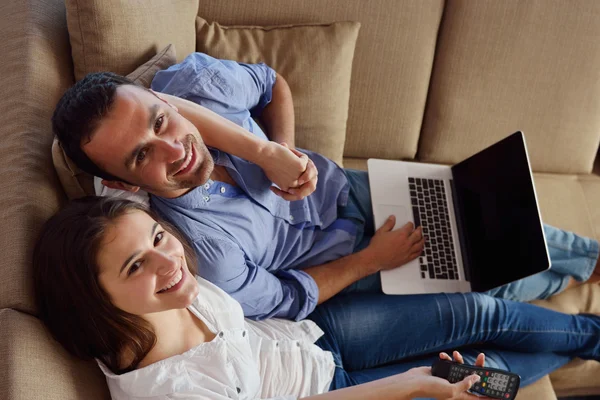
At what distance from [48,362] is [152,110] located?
0.54 metres

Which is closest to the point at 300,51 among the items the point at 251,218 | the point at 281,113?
the point at 281,113

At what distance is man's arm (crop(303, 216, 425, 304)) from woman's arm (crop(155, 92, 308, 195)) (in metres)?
0.31

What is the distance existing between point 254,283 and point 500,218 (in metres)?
0.71

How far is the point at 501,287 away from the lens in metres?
1.61

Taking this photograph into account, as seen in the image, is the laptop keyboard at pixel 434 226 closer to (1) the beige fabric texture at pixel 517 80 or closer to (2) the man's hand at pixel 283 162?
→ (1) the beige fabric texture at pixel 517 80

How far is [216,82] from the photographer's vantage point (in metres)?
1.42

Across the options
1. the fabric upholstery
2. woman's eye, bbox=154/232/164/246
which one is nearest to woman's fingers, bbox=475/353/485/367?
woman's eye, bbox=154/232/164/246

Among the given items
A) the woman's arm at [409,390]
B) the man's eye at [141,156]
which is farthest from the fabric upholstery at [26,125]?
the woman's arm at [409,390]

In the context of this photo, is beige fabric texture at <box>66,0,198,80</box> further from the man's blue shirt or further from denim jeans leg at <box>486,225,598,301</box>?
denim jeans leg at <box>486,225,598,301</box>

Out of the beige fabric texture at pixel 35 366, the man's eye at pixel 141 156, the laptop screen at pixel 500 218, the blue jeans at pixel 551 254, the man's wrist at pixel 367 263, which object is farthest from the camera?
Answer: the blue jeans at pixel 551 254

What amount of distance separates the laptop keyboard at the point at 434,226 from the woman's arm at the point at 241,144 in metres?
0.48

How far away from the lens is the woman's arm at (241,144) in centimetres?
132

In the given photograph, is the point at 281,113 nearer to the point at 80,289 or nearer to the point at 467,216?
the point at 467,216

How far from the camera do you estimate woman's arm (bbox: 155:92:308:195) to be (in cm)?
132
